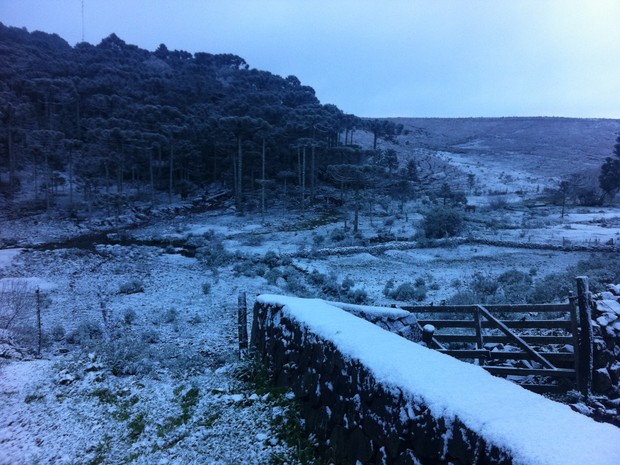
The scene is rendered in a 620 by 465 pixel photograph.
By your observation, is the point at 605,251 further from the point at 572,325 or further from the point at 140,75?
the point at 140,75

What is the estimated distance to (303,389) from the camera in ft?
17.0

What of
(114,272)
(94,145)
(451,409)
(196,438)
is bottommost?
(114,272)

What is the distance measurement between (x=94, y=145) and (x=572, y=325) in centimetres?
5455

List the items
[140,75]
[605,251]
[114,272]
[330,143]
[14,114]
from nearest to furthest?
[114,272] → [605,251] → [14,114] → [330,143] → [140,75]

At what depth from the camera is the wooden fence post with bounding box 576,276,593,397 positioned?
21.6 ft

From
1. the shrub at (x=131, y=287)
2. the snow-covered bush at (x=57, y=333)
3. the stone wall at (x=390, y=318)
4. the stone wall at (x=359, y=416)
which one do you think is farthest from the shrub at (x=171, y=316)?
the stone wall at (x=359, y=416)

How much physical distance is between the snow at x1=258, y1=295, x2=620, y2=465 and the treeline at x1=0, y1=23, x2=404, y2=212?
32821 mm

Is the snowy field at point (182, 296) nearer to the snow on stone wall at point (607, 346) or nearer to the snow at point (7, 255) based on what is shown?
the snow at point (7, 255)

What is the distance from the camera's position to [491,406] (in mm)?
2803

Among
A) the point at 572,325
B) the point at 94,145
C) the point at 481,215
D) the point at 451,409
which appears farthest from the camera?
the point at 94,145

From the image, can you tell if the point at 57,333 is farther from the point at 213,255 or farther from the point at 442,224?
the point at 442,224

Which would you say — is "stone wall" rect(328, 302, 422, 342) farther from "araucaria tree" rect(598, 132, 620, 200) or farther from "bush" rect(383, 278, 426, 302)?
"araucaria tree" rect(598, 132, 620, 200)

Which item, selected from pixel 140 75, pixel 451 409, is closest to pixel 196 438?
pixel 451 409

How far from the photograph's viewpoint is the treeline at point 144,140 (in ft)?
142
